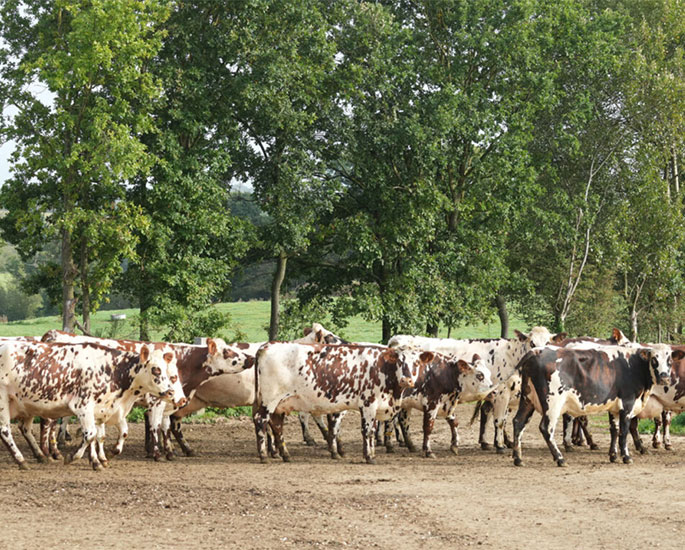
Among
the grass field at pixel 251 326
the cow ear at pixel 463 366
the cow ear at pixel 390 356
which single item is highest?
the grass field at pixel 251 326

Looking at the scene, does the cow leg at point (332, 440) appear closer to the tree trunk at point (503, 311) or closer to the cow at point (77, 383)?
the cow at point (77, 383)

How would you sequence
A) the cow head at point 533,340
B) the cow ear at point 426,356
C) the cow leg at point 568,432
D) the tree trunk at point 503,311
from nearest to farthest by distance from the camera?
the cow ear at point 426,356, the cow leg at point 568,432, the cow head at point 533,340, the tree trunk at point 503,311

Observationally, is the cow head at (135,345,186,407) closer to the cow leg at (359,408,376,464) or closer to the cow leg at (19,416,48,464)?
the cow leg at (19,416,48,464)

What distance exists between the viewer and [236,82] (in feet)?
94.2

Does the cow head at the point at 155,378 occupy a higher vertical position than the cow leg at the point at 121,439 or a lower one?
higher

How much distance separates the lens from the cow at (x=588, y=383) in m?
15.9

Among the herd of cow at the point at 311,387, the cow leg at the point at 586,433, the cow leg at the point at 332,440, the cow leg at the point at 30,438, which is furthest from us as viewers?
the cow leg at the point at 586,433

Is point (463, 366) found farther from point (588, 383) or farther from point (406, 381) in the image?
point (588, 383)

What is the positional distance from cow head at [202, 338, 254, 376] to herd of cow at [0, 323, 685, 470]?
0.02 meters

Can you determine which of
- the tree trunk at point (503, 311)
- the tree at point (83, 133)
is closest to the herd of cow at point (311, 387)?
the tree at point (83, 133)

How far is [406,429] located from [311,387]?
265 centimetres

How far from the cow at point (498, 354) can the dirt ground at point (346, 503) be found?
975 millimetres

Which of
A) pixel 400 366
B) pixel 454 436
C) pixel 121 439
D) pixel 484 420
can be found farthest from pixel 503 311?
pixel 121 439

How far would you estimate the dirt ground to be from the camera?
10.5 metres
